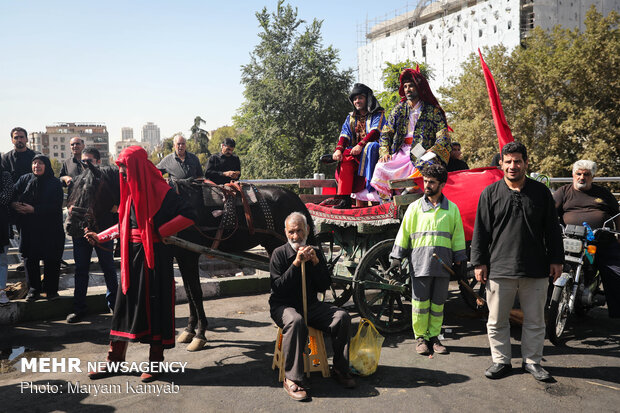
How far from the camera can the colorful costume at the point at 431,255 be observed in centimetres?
468

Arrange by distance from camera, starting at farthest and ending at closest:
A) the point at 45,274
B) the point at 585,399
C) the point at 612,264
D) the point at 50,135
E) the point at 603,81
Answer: the point at 50,135
the point at 603,81
the point at 45,274
the point at 612,264
the point at 585,399

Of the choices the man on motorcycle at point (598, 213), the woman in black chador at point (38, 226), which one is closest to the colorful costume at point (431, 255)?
the man on motorcycle at point (598, 213)

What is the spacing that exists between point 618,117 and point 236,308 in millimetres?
27363

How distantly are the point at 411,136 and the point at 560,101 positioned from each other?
24963 millimetres

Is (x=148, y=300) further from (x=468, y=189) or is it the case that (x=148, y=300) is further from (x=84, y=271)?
(x=468, y=189)

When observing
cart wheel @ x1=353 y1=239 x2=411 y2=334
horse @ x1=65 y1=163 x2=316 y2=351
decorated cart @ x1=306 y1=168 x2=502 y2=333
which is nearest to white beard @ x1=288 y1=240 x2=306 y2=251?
horse @ x1=65 y1=163 x2=316 y2=351

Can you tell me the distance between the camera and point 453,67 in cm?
4928

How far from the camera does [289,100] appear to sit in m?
40.6

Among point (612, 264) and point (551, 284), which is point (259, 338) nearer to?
point (551, 284)

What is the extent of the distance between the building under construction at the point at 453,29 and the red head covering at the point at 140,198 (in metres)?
35.6

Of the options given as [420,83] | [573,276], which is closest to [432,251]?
[573,276]

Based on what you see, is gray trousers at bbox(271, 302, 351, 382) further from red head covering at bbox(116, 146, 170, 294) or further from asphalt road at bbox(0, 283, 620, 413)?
red head covering at bbox(116, 146, 170, 294)

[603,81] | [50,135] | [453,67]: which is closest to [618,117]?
[603,81]

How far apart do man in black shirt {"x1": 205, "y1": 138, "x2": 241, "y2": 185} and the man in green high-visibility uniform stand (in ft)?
8.57
